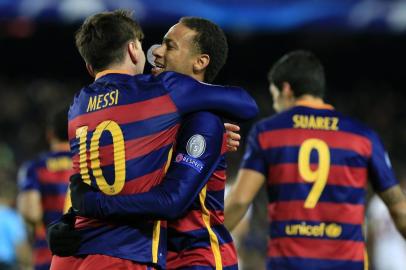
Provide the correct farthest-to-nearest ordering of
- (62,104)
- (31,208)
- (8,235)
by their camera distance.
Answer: (62,104), (8,235), (31,208)

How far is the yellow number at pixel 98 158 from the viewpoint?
147 inches

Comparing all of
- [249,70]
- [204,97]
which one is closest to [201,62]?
[204,97]

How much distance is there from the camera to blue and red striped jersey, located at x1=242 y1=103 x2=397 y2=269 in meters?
5.23

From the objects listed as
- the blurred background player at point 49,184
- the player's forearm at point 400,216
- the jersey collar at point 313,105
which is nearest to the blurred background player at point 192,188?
the jersey collar at point 313,105

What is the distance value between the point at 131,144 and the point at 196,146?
273 millimetres

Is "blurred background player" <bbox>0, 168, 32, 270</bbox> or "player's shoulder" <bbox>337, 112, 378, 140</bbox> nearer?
"player's shoulder" <bbox>337, 112, 378, 140</bbox>

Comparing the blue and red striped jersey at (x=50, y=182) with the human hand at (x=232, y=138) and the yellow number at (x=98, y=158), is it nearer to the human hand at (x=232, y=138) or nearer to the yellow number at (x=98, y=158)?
the human hand at (x=232, y=138)

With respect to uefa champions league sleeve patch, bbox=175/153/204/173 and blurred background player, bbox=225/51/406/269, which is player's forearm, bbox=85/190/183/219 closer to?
uefa champions league sleeve patch, bbox=175/153/204/173

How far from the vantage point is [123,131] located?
12.3ft

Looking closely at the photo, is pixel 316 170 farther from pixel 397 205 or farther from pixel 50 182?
pixel 50 182

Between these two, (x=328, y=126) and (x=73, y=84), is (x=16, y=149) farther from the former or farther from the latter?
(x=328, y=126)

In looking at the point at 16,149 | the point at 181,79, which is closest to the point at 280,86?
the point at 181,79

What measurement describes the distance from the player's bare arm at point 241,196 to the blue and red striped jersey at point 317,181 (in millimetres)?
49

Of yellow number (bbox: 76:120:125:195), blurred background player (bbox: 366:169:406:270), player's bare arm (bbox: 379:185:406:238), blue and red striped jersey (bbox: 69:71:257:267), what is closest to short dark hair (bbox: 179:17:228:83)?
blue and red striped jersey (bbox: 69:71:257:267)
